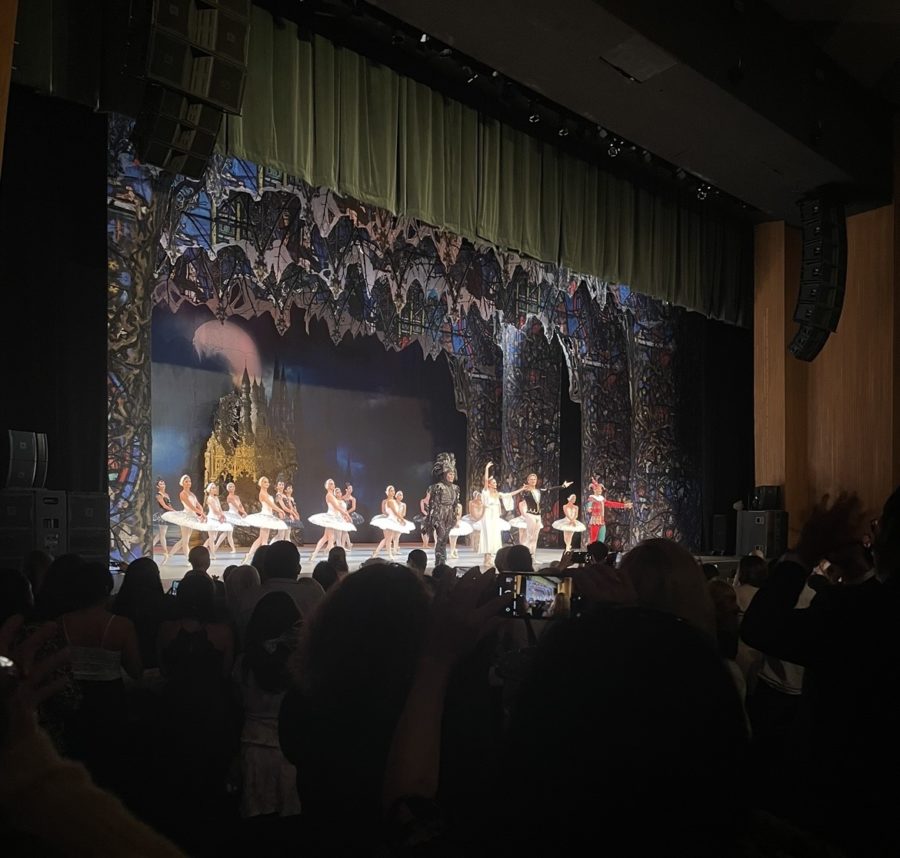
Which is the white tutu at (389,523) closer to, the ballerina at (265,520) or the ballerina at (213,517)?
the ballerina at (265,520)

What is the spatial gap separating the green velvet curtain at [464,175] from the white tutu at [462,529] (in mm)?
4698

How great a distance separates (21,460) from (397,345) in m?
9.22

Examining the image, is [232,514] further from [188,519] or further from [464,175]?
[464,175]

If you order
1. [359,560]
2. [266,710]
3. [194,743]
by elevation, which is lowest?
[359,560]

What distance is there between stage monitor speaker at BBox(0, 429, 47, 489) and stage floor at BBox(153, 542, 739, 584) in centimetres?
248

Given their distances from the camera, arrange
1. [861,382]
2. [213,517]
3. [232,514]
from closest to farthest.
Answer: [861,382]
[213,517]
[232,514]

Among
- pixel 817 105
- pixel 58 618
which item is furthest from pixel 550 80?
pixel 58 618

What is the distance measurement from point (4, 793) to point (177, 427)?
534 inches

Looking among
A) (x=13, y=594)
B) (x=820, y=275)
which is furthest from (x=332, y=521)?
(x=13, y=594)

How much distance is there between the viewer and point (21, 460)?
621cm

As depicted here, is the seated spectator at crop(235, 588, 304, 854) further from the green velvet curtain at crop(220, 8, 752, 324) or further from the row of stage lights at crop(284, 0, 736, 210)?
the row of stage lights at crop(284, 0, 736, 210)

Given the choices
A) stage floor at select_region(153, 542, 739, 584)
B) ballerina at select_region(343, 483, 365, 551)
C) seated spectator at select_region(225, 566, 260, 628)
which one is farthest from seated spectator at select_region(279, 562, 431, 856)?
ballerina at select_region(343, 483, 365, 551)

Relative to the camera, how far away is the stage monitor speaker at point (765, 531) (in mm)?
11398

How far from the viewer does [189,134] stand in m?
5.70
